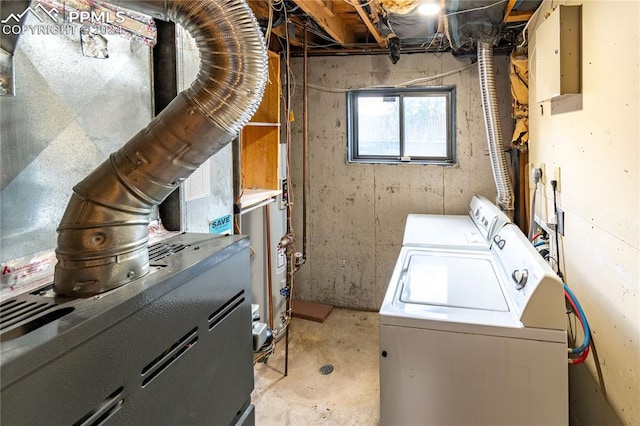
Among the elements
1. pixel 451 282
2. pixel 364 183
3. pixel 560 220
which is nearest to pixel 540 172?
pixel 560 220

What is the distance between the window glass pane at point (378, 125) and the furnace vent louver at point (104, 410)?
3382 millimetres

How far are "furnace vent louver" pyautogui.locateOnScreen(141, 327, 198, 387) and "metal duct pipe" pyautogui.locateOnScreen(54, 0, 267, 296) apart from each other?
0.15 m

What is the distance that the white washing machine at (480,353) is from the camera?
1.55 m

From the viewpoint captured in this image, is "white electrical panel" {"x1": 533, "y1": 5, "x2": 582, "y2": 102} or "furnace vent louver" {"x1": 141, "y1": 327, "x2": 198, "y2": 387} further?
"white electrical panel" {"x1": 533, "y1": 5, "x2": 582, "y2": 102}

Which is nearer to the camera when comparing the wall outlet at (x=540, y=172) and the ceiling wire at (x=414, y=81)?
the wall outlet at (x=540, y=172)

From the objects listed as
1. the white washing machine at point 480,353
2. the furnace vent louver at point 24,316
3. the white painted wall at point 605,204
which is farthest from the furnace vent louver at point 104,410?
the white painted wall at point 605,204

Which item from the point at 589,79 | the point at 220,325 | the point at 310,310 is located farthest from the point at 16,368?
the point at 310,310

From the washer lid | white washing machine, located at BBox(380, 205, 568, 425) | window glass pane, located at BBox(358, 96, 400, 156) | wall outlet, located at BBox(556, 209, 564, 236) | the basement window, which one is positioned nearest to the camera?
white washing machine, located at BBox(380, 205, 568, 425)

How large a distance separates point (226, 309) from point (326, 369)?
7.20ft

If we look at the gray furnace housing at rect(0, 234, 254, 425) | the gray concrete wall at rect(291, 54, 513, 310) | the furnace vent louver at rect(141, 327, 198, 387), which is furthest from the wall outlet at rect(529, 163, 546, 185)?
the furnace vent louver at rect(141, 327, 198, 387)

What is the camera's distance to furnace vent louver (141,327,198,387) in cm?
70

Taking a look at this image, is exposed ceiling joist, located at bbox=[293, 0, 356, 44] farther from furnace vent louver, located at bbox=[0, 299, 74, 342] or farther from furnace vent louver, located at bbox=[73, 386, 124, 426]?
furnace vent louver, located at bbox=[73, 386, 124, 426]

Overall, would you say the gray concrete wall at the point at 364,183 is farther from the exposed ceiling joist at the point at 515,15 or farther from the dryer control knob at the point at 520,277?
Answer: the dryer control knob at the point at 520,277

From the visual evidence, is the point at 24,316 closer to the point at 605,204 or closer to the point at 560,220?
the point at 605,204
